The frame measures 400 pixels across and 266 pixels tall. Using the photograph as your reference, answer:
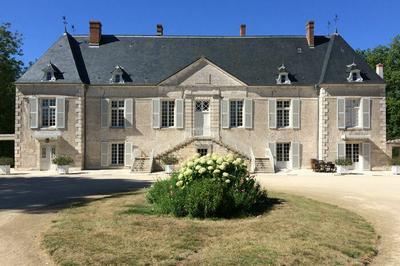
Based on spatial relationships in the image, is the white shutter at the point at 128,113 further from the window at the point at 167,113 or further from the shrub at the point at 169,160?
the shrub at the point at 169,160

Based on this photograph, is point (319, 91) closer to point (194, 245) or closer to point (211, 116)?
point (211, 116)

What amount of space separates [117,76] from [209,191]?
15.9 meters

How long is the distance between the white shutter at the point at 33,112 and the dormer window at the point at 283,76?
13969 millimetres

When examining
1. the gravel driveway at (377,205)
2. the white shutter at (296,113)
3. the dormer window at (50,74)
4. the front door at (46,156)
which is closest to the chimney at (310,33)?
the white shutter at (296,113)

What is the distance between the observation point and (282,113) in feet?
68.1

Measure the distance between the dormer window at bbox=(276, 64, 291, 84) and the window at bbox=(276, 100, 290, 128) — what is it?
1.18 meters

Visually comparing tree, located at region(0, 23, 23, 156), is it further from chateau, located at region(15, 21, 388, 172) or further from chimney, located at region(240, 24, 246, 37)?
chimney, located at region(240, 24, 246, 37)

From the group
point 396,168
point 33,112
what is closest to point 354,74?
point 396,168

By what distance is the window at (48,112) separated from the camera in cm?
2030

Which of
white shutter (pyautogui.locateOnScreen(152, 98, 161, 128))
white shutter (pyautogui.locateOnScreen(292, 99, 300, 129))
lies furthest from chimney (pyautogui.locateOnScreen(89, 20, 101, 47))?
white shutter (pyautogui.locateOnScreen(292, 99, 300, 129))

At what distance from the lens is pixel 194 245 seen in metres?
4.75

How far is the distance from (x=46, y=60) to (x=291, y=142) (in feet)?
50.7

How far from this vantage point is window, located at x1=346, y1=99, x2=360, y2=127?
20359 millimetres

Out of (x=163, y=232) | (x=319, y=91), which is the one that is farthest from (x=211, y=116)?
(x=163, y=232)
